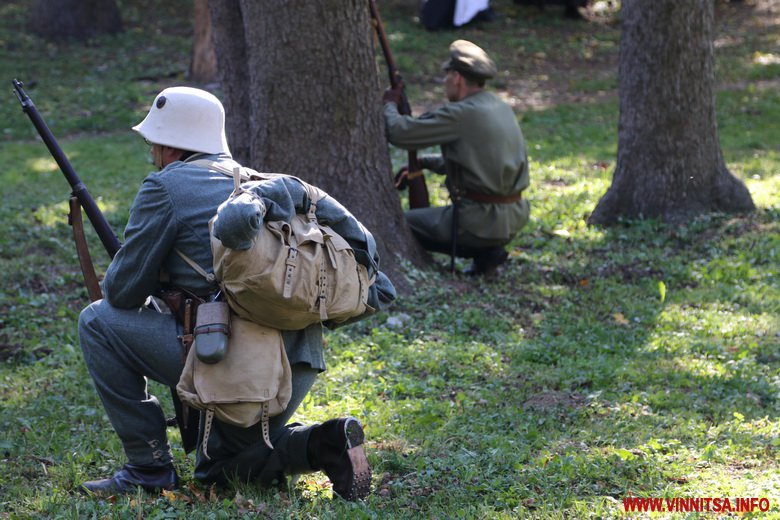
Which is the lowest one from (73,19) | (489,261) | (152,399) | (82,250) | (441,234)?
(489,261)

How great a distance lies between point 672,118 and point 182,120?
5633mm

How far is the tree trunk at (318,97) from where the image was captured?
6.35m

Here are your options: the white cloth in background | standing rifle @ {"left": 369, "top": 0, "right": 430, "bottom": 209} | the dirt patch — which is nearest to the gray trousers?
the dirt patch

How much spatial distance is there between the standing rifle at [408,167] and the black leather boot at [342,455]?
361cm

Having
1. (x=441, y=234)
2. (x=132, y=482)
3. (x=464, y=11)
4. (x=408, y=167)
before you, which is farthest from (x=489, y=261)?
(x=464, y=11)

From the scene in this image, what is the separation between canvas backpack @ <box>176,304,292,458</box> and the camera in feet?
11.9

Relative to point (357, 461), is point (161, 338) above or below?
A: above

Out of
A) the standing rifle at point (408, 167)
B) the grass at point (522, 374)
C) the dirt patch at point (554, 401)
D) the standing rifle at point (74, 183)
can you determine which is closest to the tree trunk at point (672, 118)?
the grass at point (522, 374)

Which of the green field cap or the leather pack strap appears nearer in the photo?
the leather pack strap

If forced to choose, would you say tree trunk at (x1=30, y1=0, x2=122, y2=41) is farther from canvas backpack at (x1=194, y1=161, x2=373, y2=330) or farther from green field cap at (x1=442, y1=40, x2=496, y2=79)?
canvas backpack at (x1=194, y1=161, x2=373, y2=330)

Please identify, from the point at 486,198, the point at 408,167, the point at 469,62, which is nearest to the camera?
the point at 469,62

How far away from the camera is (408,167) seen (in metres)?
7.59

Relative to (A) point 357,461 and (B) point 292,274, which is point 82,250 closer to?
(B) point 292,274

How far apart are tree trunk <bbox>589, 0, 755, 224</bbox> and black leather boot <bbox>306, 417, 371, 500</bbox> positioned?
5.27m
